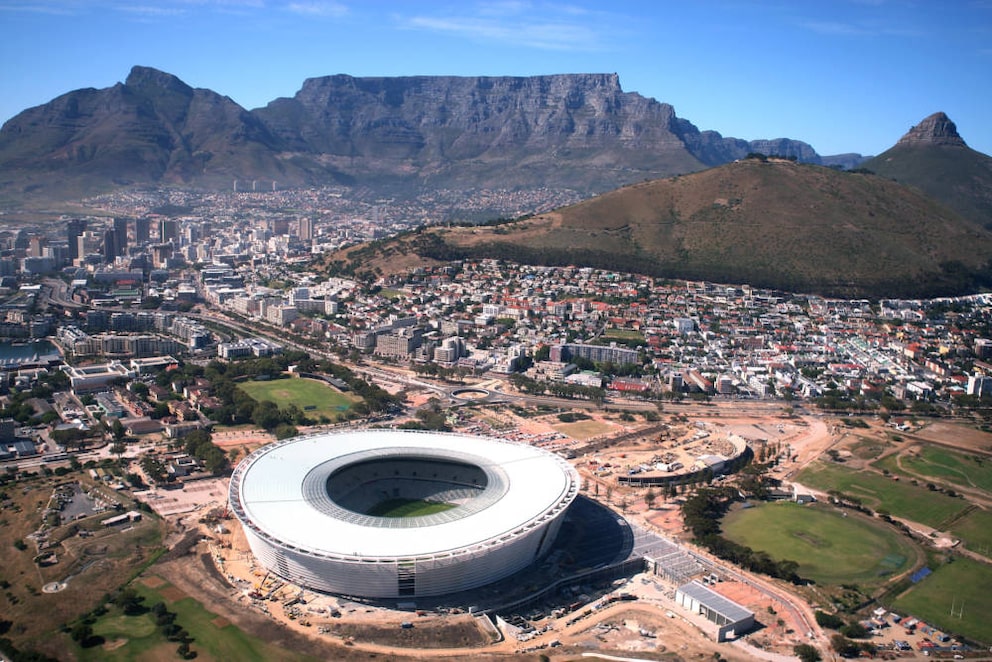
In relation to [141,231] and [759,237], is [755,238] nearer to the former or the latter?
[759,237]

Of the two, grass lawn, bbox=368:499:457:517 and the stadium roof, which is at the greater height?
the stadium roof

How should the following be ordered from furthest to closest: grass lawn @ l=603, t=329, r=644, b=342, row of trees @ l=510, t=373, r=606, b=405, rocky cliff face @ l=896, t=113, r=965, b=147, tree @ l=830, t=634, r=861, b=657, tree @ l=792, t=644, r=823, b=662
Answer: rocky cliff face @ l=896, t=113, r=965, b=147
grass lawn @ l=603, t=329, r=644, b=342
row of trees @ l=510, t=373, r=606, b=405
tree @ l=830, t=634, r=861, b=657
tree @ l=792, t=644, r=823, b=662

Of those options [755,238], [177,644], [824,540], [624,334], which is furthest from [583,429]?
[755,238]

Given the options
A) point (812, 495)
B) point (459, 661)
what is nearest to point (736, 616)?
point (459, 661)

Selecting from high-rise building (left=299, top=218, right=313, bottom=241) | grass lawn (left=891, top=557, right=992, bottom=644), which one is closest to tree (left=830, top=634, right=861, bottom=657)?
grass lawn (left=891, top=557, right=992, bottom=644)

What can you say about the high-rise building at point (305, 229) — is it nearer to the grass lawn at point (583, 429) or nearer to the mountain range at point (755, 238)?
the mountain range at point (755, 238)

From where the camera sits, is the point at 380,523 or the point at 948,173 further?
the point at 948,173

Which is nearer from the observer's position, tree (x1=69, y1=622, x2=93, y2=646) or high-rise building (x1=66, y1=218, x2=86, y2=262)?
tree (x1=69, y1=622, x2=93, y2=646)

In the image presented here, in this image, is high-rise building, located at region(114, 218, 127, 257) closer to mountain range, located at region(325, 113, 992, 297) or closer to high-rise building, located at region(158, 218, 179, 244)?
high-rise building, located at region(158, 218, 179, 244)
